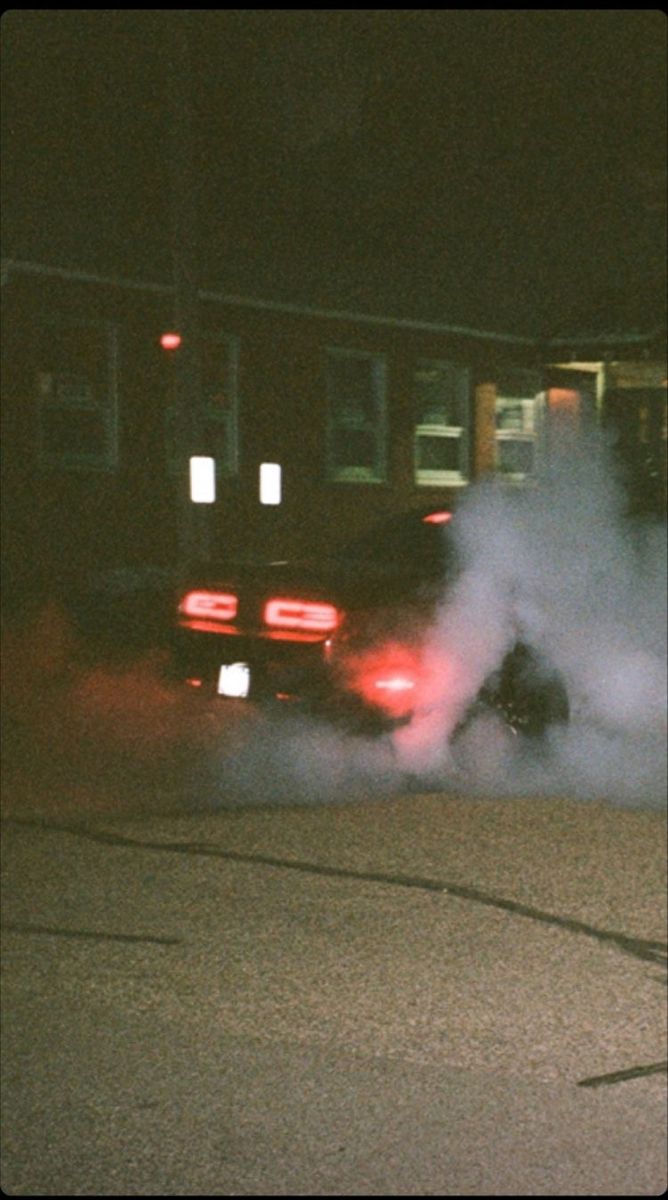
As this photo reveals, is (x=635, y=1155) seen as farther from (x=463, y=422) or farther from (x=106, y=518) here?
(x=463, y=422)

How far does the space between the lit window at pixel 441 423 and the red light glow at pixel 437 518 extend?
441 inches

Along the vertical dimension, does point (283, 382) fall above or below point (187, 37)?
below

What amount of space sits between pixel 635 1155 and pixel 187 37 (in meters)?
11.7

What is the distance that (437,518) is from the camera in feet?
31.9

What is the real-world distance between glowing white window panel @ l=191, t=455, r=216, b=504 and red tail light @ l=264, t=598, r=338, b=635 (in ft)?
17.2

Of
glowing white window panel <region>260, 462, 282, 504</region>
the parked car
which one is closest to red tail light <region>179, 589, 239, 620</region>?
the parked car

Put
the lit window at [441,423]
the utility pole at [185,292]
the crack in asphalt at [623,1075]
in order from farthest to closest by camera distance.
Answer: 1. the lit window at [441,423]
2. the utility pole at [185,292]
3. the crack in asphalt at [623,1075]

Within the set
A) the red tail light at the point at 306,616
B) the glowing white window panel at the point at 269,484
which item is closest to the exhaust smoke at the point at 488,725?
the red tail light at the point at 306,616

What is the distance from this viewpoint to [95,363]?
1753cm

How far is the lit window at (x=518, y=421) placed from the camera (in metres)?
22.2

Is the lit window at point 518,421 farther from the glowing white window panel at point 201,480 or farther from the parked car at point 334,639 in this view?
the parked car at point 334,639

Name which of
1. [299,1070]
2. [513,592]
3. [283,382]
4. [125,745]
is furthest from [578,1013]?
[283,382]

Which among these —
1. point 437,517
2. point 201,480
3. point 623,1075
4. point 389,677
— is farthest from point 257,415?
point 623,1075

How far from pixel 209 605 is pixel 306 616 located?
26.3 inches
